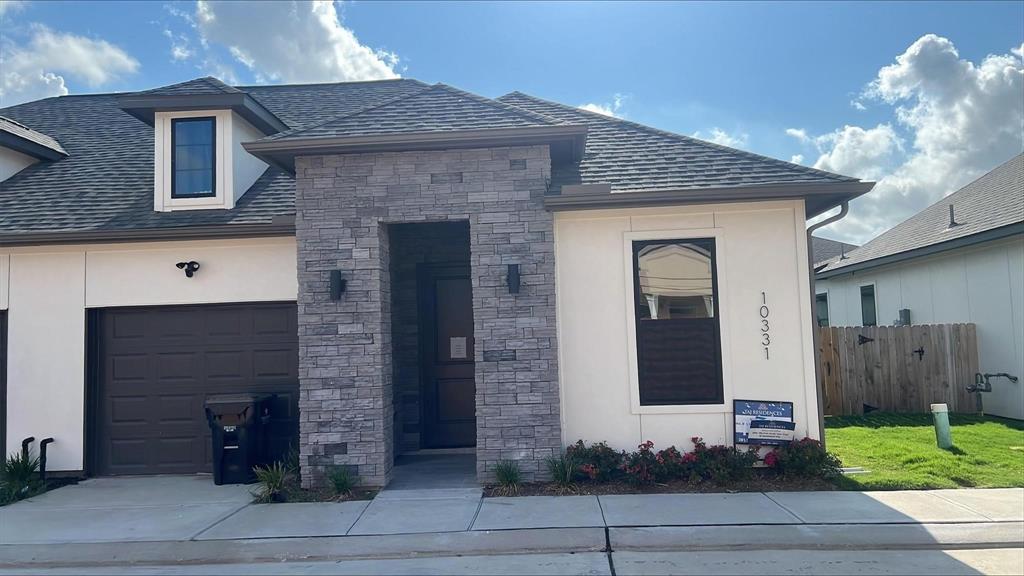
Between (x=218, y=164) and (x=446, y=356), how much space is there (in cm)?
420

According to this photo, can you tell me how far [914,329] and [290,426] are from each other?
1083 centimetres

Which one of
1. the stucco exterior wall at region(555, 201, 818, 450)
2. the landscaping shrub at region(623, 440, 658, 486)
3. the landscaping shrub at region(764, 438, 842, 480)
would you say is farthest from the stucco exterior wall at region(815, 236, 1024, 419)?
the landscaping shrub at region(623, 440, 658, 486)

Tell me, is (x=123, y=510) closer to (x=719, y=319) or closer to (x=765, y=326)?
(x=719, y=319)

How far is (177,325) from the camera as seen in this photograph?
29.2 ft

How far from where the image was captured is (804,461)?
7.29 m

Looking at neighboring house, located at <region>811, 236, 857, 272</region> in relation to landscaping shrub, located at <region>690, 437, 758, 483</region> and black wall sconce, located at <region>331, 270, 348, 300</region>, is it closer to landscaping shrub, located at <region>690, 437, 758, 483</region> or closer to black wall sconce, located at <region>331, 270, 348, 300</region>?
landscaping shrub, located at <region>690, 437, 758, 483</region>

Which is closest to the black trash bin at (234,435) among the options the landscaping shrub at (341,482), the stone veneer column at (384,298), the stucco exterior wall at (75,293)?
the stone veneer column at (384,298)

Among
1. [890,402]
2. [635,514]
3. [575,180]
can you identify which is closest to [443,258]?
[575,180]

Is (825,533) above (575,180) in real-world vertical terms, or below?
below

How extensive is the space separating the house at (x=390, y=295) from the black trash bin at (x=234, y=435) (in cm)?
56

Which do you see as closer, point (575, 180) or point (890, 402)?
point (575, 180)

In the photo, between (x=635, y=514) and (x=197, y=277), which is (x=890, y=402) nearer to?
(x=635, y=514)

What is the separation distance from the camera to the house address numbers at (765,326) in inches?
303

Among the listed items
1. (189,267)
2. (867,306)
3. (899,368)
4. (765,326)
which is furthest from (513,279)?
(867,306)
